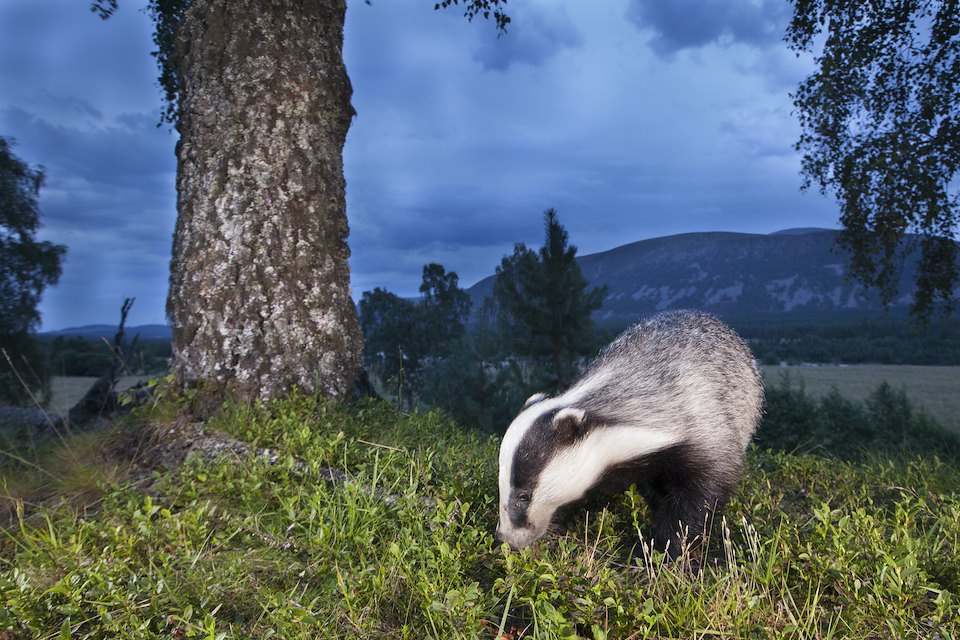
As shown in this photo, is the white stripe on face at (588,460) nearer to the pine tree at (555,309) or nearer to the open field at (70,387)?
the open field at (70,387)

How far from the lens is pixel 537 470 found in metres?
3.21

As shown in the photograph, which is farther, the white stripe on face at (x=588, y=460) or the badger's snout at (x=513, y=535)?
the white stripe on face at (x=588, y=460)

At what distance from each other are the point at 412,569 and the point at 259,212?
11.3ft

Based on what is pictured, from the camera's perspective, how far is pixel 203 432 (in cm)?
459

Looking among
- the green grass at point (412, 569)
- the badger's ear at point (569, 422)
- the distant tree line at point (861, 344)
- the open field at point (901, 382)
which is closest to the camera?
the green grass at point (412, 569)

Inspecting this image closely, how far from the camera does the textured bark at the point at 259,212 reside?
5.09 m

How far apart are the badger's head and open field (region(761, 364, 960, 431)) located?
390 inches

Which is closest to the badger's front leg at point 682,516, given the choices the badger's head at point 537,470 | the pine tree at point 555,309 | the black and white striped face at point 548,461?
the black and white striped face at point 548,461

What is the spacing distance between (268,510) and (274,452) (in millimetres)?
691

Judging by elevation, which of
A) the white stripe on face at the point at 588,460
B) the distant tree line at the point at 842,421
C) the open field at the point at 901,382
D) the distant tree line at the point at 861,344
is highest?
the white stripe on face at the point at 588,460

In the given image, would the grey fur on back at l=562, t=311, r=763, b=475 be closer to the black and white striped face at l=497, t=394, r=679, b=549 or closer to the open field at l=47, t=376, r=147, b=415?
the black and white striped face at l=497, t=394, r=679, b=549

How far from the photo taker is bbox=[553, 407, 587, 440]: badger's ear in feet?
10.7

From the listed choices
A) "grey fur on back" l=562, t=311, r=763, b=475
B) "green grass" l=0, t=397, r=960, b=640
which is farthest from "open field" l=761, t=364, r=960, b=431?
"green grass" l=0, t=397, r=960, b=640

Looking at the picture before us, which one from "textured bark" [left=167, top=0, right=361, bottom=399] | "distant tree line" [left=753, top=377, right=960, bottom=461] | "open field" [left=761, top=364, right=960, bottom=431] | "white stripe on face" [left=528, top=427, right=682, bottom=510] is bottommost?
"distant tree line" [left=753, top=377, right=960, bottom=461]
